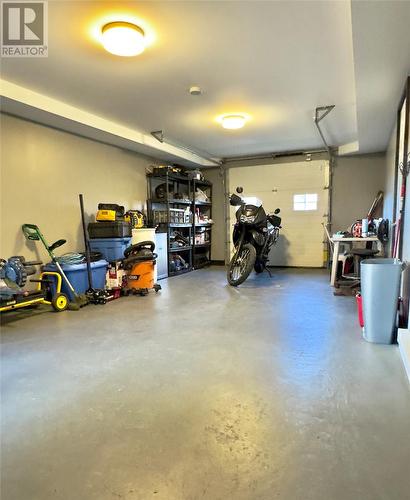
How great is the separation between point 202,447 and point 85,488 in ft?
1.60

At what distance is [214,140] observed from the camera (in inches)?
232

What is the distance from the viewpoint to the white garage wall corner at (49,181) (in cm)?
382

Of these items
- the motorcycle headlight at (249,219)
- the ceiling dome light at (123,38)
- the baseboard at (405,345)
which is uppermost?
the ceiling dome light at (123,38)

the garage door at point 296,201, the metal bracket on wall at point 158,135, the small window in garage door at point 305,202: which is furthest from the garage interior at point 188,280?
the small window in garage door at point 305,202

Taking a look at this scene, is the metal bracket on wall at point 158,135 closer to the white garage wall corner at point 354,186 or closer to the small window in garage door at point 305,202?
the small window in garage door at point 305,202

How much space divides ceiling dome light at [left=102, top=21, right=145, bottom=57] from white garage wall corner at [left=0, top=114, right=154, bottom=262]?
2.07 m

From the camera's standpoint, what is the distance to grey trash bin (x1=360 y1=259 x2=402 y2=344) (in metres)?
2.49

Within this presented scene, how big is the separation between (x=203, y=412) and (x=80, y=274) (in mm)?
2982

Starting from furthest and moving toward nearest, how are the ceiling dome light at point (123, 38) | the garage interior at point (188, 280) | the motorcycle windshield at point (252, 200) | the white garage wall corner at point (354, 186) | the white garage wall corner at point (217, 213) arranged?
the white garage wall corner at point (217, 213), the motorcycle windshield at point (252, 200), the white garage wall corner at point (354, 186), the ceiling dome light at point (123, 38), the garage interior at point (188, 280)

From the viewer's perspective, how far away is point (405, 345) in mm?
2176

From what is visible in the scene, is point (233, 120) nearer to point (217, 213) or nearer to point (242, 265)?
point (242, 265)

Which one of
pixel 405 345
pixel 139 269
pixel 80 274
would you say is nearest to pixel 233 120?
pixel 139 269

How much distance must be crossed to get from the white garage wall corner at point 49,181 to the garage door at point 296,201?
3.34 metres

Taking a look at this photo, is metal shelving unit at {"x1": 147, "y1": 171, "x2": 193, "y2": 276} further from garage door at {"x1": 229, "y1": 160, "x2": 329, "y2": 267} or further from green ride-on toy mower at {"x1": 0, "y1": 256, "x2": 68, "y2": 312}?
green ride-on toy mower at {"x1": 0, "y1": 256, "x2": 68, "y2": 312}
